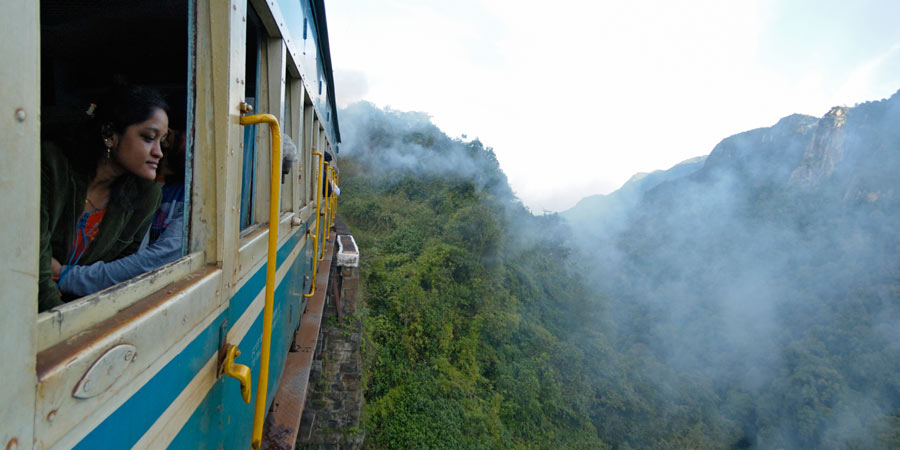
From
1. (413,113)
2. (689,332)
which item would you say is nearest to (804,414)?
(689,332)

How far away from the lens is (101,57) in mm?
2129

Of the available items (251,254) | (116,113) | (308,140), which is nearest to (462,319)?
(308,140)

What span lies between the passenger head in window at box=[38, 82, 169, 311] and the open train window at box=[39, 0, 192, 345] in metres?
0.02

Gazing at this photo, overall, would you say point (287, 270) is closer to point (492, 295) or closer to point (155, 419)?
point (155, 419)

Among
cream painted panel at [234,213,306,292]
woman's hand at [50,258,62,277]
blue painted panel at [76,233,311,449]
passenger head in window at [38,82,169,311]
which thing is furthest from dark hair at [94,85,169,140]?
blue painted panel at [76,233,311,449]

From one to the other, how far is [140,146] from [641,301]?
36.1 m

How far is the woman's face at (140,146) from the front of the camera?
46.2 inches

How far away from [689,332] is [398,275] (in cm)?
2565

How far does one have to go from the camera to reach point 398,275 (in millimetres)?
12398

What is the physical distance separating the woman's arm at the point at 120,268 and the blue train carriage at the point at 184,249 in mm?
83

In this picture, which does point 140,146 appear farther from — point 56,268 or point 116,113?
point 56,268

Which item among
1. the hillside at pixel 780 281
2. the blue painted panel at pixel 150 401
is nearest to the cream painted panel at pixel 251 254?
the blue painted panel at pixel 150 401

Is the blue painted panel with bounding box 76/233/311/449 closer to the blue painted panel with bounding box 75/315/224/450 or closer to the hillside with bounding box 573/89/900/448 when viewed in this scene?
the blue painted panel with bounding box 75/315/224/450

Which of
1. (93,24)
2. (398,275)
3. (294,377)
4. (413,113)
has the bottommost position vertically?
(398,275)
